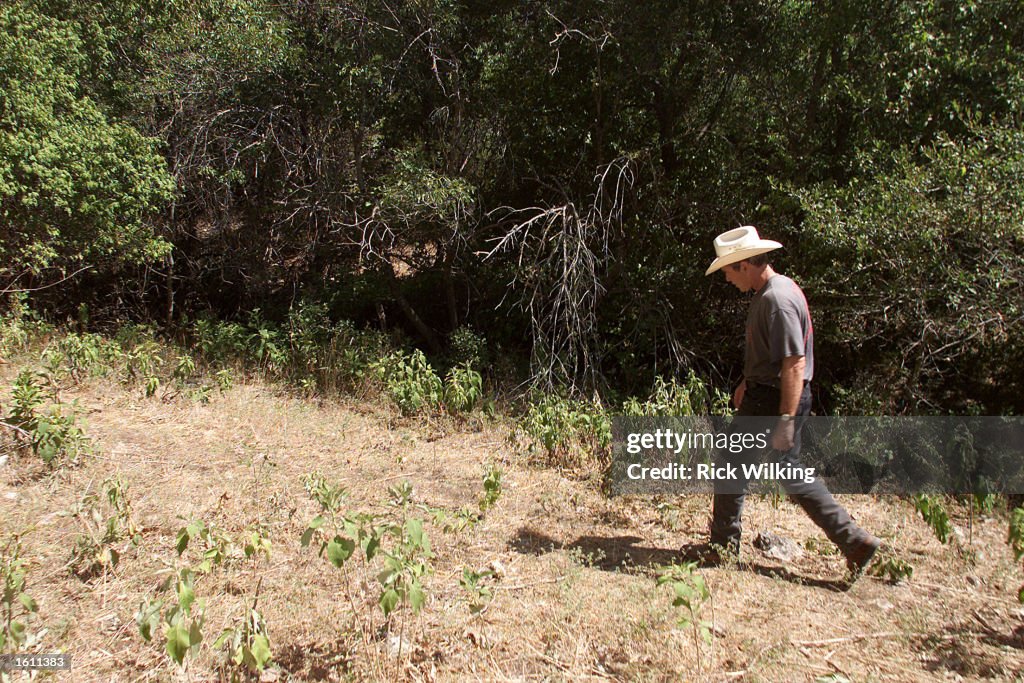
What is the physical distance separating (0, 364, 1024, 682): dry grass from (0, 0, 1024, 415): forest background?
177 cm

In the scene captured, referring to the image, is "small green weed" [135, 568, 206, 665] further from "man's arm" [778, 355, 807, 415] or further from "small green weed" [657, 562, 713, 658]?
"man's arm" [778, 355, 807, 415]

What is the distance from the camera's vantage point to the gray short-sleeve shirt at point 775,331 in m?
3.44

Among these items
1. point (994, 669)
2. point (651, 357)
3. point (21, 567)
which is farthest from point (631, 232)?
point (21, 567)

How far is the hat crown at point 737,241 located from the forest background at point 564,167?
2.49 m

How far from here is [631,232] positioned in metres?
7.46

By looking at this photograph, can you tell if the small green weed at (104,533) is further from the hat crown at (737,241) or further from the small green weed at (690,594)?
the hat crown at (737,241)

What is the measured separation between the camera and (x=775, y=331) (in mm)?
3461

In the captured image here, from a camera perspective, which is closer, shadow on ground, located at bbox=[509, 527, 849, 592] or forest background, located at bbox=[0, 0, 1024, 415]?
shadow on ground, located at bbox=[509, 527, 849, 592]

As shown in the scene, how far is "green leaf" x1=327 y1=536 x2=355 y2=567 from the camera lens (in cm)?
285

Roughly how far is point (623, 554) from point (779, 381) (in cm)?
122

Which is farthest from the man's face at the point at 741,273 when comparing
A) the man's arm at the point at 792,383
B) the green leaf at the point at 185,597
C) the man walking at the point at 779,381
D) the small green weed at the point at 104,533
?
the small green weed at the point at 104,533

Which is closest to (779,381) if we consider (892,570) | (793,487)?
(793,487)

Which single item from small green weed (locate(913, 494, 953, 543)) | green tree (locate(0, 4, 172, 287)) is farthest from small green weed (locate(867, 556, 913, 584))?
green tree (locate(0, 4, 172, 287))

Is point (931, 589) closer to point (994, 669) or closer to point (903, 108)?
point (994, 669)
